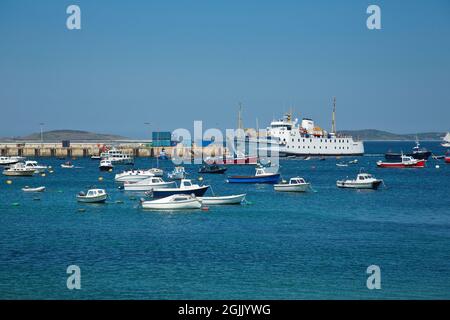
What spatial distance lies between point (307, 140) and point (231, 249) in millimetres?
122872

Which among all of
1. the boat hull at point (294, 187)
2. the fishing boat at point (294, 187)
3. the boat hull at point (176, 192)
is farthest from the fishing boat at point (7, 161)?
the boat hull at point (176, 192)

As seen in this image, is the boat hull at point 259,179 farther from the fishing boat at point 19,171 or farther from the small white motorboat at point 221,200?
the fishing boat at point 19,171

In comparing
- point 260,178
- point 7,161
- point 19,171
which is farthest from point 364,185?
point 7,161

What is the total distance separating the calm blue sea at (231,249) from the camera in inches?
1120

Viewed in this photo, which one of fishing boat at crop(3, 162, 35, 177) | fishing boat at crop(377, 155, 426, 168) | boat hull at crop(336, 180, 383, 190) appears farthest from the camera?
fishing boat at crop(377, 155, 426, 168)

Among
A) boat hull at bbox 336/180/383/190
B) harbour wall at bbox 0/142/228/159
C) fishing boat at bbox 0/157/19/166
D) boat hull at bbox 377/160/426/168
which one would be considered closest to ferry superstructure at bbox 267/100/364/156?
harbour wall at bbox 0/142/228/159

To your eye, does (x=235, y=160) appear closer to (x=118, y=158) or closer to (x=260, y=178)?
(x=118, y=158)

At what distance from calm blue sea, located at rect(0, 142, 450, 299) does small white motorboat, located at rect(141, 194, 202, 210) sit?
91cm

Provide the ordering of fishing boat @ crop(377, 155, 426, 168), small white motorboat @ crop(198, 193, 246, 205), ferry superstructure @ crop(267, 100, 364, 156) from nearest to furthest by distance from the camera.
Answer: small white motorboat @ crop(198, 193, 246, 205) < fishing boat @ crop(377, 155, 426, 168) < ferry superstructure @ crop(267, 100, 364, 156)

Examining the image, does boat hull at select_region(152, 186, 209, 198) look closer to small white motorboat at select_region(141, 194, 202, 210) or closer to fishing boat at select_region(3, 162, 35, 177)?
small white motorboat at select_region(141, 194, 202, 210)

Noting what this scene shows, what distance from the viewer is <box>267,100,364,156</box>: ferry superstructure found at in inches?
6033

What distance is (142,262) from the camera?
33312 millimetres

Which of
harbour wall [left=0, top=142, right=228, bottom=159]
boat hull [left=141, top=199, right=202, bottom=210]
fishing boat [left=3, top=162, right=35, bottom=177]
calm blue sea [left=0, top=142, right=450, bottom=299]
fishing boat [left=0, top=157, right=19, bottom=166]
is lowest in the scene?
calm blue sea [left=0, top=142, right=450, bottom=299]
